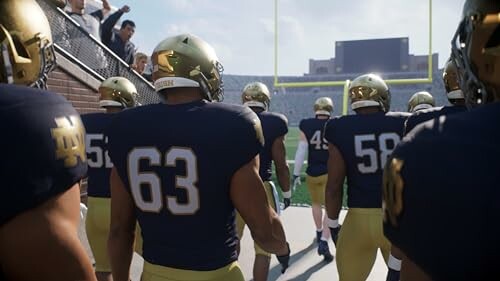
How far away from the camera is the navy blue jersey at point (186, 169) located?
5.89 feet

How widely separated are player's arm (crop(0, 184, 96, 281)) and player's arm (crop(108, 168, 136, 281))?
94 cm

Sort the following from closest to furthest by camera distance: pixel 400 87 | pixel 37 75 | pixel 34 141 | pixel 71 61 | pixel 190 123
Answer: pixel 34 141
pixel 37 75
pixel 190 123
pixel 71 61
pixel 400 87

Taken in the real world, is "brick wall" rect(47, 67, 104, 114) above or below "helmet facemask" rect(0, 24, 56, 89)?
above

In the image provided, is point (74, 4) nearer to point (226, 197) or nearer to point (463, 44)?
point (226, 197)

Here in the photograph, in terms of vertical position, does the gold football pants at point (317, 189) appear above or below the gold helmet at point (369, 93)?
below

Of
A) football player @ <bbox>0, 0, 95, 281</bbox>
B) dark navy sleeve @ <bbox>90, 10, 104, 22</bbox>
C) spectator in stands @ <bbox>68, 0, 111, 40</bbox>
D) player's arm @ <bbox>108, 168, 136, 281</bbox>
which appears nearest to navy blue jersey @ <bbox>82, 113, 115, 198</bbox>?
player's arm @ <bbox>108, 168, 136, 281</bbox>

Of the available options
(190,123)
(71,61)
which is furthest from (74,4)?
(190,123)

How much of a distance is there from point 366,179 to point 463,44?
233cm

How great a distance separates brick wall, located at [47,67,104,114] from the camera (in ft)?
18.3

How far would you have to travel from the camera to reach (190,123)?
1816 mm

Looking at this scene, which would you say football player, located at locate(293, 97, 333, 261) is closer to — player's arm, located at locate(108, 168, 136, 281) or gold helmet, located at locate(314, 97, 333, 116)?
gold helmet, located at locate(314, 97, 333, 116)

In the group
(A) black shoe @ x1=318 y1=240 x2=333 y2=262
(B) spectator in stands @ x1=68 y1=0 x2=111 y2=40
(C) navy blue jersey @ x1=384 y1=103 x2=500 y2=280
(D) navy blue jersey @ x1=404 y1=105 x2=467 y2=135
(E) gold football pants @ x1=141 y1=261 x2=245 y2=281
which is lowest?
(A) black shoe @ x1=318 y1=240 x2=333 y2=262

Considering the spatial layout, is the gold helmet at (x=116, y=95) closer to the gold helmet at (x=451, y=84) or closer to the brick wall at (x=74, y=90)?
the brick wall at (x=74, y=90)

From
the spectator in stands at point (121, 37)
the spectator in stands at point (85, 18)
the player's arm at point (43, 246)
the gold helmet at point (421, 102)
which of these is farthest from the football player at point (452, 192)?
the spectator in stands at point (121, 37)
